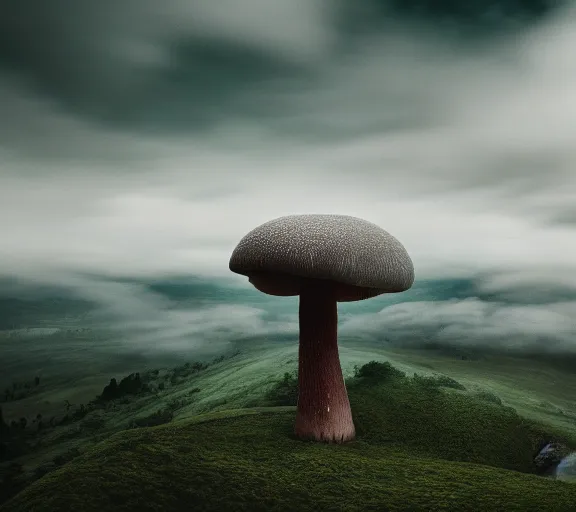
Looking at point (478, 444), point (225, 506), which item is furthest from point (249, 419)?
point (478, 444)

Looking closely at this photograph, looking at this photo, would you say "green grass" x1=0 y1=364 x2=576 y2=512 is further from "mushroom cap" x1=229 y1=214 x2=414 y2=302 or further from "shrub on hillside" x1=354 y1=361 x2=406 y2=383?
"mushroom cap" x1=229 y1=214 x2=414 y2=302

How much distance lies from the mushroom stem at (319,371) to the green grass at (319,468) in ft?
0.98

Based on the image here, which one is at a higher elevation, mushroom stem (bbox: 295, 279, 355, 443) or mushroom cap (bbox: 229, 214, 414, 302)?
mushroom cap (bbox: 229, 214, 414, 302)

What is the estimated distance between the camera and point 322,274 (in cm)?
572

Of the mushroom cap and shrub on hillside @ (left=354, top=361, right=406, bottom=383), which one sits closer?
the mushroom cap

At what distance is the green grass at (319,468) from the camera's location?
4.96 meters

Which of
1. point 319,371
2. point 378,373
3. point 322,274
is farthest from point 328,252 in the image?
point 378,373

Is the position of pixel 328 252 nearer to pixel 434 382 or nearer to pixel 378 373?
pixel 378 373

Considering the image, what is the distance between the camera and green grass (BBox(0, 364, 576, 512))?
16.3 feet

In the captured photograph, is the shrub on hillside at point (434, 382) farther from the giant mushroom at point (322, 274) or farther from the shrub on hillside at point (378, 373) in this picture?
the giant mushroom at point (322, 274)

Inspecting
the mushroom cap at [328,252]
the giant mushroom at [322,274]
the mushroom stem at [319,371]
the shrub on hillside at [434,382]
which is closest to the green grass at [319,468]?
the mushroom stem at [319,371]

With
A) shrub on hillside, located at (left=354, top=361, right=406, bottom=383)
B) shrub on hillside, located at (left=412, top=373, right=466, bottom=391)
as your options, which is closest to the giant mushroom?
shrub on hillside, located at (left=354, top=361, right=406, bottom=383)

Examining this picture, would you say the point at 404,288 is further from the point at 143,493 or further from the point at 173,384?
the point at 173,384

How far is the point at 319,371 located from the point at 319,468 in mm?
1626
